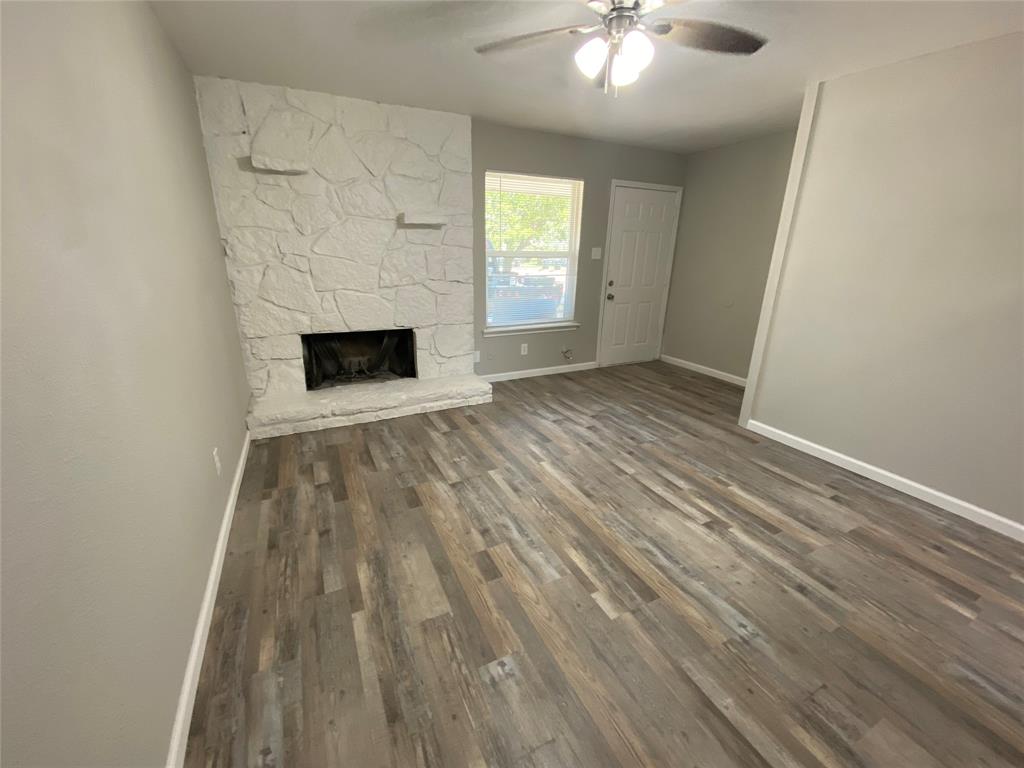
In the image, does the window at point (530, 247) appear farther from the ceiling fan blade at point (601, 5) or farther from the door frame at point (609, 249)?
the ceiling fan blade at point (601, 5)

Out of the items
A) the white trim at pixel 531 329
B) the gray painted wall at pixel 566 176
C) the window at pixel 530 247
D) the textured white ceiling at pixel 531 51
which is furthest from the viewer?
the white trim at pixel 531 329

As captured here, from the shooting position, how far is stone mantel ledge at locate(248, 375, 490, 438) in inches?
114

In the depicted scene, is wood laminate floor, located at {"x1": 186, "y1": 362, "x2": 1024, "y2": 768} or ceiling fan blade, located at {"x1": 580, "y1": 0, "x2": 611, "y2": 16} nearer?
wood laminate floor, located at {"x1": 186, "y1": 362, "x2": 1024, "y2": 768}

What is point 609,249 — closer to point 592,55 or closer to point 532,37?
point 592,55

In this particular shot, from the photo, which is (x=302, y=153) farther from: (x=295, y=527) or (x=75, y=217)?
(x=295, y=527)

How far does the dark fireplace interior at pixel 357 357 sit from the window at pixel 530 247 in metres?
0.88

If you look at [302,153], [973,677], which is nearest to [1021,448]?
[973,677]

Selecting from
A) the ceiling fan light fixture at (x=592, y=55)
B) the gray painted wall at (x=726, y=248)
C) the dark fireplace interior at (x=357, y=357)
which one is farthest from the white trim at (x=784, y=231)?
the dark fireplace interior at (x=357, y=357)

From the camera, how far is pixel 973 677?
133 cm

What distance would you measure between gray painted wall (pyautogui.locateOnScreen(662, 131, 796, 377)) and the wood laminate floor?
6.87 ft

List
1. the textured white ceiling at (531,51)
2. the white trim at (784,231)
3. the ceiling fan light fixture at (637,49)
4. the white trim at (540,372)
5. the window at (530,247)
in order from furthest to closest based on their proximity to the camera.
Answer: the white trim at (540,372) < the window at (530,247) < the white trim at (784,231) < the textured white ceiling at (531,51) < the ceiling fan light fixture at (637,49)

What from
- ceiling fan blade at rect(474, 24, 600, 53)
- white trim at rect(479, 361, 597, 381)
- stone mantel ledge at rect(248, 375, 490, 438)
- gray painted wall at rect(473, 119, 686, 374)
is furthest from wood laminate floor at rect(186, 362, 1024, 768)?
ceiling fan blade at rect(474, 24, 600, 53)

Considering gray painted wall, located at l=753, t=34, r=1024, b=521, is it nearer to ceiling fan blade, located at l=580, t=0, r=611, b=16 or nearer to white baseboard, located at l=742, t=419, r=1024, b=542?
white baseboard, located at l=742, t=419, r=1024, b=542

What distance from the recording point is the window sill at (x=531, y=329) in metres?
3.98
